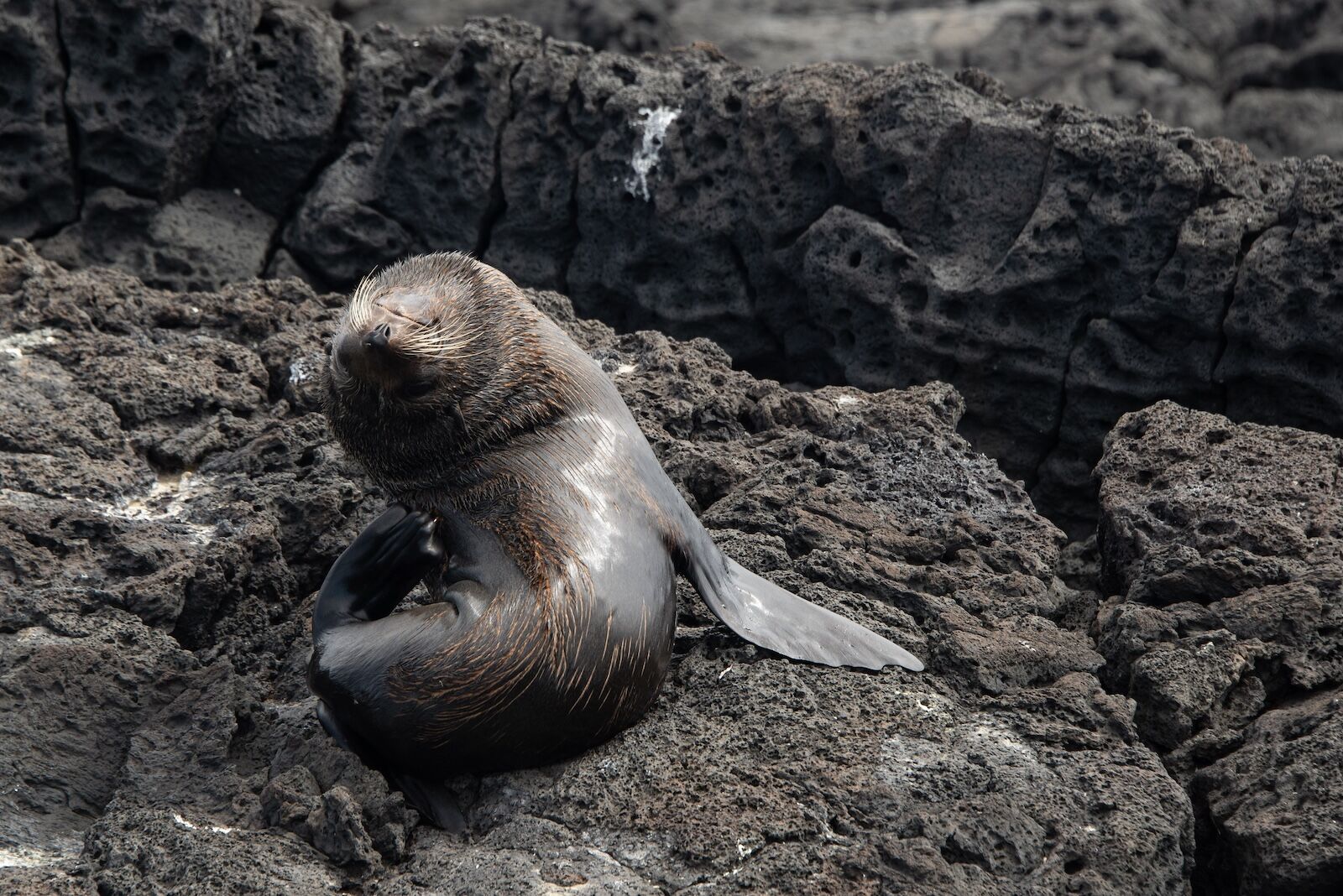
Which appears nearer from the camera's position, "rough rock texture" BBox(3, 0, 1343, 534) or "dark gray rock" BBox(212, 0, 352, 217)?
"rough rock texture" BBox(3, 0, 1343, 534)

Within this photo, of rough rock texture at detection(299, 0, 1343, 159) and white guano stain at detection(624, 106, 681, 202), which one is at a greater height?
white guano stain at detection(624, 106, 681, 202)

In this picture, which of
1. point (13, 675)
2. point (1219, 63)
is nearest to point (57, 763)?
→ point (13, 675)

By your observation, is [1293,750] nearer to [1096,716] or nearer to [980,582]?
[1096,716]

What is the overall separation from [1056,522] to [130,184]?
→ 5496 millimetres

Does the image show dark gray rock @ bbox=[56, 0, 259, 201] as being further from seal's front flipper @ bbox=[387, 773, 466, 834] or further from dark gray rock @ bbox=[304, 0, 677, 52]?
seal's front flipper @ bbox=[387, 773, 466, 834]

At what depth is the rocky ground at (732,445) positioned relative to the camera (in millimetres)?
4840

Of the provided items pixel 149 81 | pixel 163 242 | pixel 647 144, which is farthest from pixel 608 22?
pixel 163 242

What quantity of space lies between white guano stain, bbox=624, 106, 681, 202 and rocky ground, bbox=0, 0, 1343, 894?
0.02 m

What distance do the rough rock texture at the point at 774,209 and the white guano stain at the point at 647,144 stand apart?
0.6 inches

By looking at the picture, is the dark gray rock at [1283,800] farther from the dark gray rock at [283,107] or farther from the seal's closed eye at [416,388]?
the dark gray rock at [283,107]

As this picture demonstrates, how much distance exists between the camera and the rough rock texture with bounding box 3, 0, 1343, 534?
25.7 ft

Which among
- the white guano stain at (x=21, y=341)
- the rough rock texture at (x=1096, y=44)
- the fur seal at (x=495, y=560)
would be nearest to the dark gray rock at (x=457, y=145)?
the white guano stain at (x=21, y=341)

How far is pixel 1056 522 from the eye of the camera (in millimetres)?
8422

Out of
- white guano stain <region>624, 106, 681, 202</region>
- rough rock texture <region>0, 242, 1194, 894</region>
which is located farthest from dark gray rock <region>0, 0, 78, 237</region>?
white guano stain <region>624, 106, 681, 202</region>
